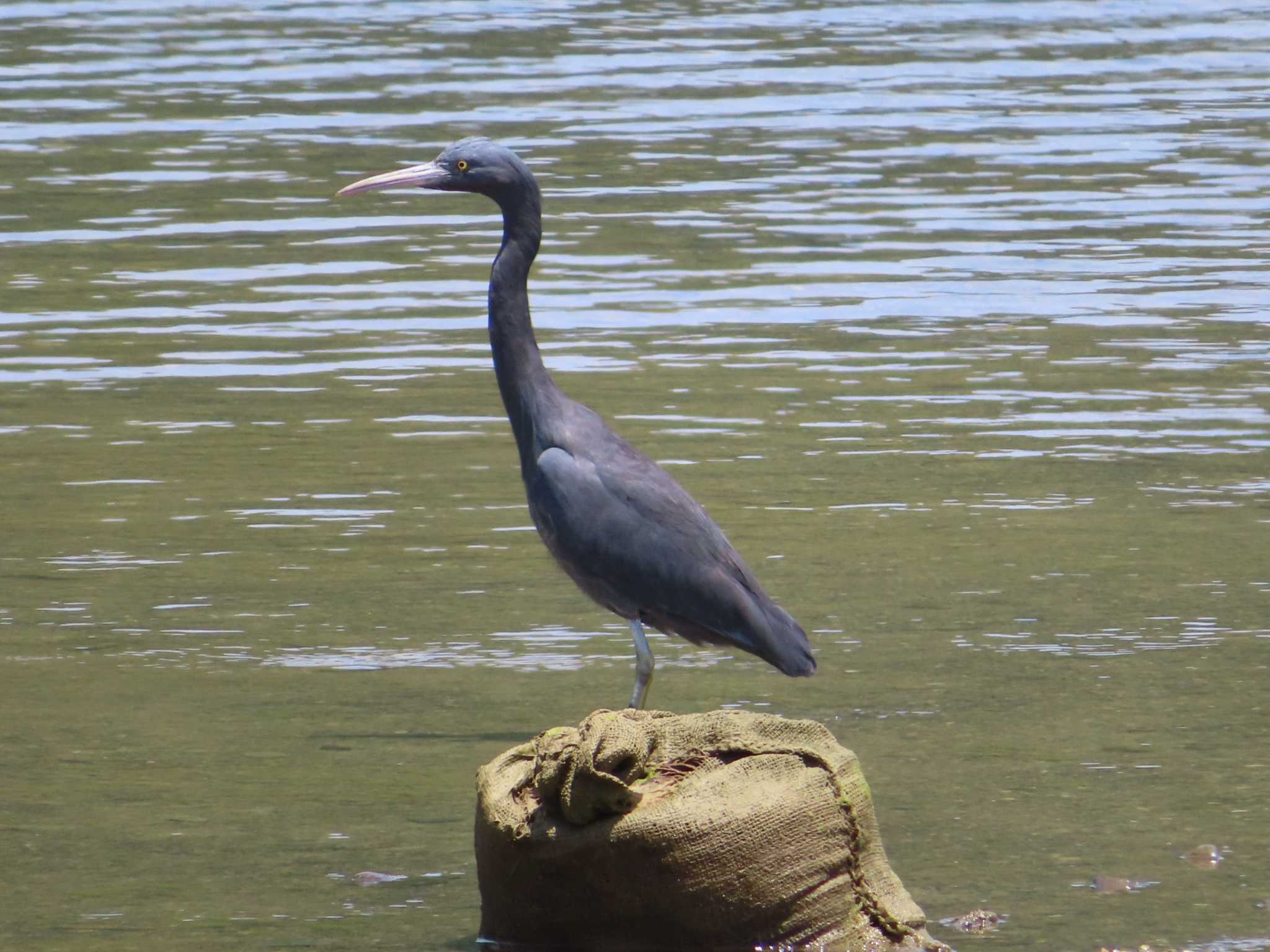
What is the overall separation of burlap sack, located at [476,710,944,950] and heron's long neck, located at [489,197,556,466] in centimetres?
210

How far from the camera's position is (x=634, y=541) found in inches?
287

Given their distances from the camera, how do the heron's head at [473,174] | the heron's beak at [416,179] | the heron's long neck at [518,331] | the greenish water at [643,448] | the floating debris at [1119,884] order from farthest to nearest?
the heron's beak at [416,179]
the heron's head at [473,174]
the heron's long neck at [518,331]
the greenish water at [643,448]
the floating debris at [1119,884]

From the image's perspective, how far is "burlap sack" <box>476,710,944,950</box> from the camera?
541 centimetres

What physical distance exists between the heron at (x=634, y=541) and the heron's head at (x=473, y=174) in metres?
0.76

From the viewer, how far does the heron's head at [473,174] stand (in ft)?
26.7

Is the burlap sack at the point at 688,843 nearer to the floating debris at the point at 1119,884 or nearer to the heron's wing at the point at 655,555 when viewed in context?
the floating debris at the point at 1119,884

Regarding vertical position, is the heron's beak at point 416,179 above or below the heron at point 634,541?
above

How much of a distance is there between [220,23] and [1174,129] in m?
12.4

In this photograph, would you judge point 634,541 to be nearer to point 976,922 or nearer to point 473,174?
point 473,174

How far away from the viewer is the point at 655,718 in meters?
5.73

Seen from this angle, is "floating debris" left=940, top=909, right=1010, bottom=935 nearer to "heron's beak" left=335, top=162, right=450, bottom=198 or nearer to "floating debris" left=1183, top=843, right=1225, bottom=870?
"floating debris" left=1183, top=843, right=1225, bottom=870

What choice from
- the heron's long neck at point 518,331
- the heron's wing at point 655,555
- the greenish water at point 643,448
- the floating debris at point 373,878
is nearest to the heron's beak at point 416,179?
the heron's long neck at point 518,331

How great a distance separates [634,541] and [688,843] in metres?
2.01

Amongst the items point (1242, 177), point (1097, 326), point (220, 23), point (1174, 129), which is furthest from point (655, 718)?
point (220, 23)
